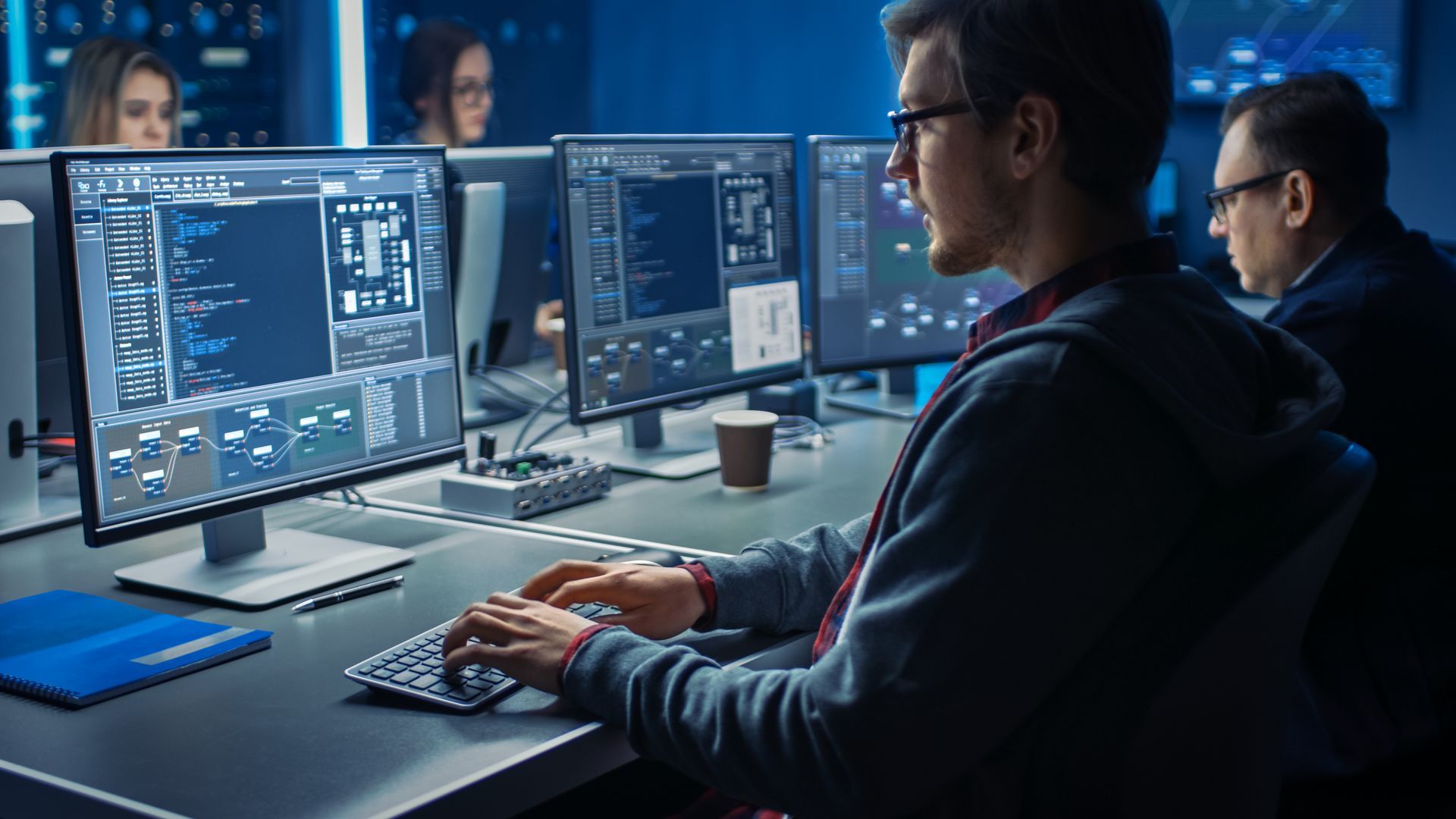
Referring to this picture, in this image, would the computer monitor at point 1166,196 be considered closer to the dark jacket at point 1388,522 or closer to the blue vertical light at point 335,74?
the dark jacket at point 1388,522

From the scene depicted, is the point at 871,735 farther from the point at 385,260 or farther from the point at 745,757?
the point at 385,260

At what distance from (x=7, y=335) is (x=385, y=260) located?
21.5 inches

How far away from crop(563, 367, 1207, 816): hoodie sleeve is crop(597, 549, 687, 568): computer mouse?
0.51m

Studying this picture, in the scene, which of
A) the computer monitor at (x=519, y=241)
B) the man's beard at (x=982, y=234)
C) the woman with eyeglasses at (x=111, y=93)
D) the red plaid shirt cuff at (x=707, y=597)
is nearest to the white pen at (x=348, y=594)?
the red plaid shirt cuff at (x=707, y=597)

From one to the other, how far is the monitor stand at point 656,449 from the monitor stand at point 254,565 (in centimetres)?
58

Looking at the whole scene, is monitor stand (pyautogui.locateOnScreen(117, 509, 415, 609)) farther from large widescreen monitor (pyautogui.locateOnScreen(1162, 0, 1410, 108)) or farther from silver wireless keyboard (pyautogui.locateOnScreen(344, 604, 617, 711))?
large widescreen monitor (pyautogui.locateOnScreen(1162, 0, 1410, 108))

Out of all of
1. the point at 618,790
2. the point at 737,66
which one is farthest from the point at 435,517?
the point at 737,66

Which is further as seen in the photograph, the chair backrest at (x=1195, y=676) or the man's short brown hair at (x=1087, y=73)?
the man's short brown hair at (x=1087, y=73)

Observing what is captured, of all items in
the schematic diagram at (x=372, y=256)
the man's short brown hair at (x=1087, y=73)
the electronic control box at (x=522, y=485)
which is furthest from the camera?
the electronic control box at (x=522, y=485)

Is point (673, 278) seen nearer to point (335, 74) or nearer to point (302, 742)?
point (302, 742)

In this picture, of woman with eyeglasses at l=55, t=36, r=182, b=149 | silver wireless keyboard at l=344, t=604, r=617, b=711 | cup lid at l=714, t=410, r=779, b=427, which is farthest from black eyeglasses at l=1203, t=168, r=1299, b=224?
woman with eyeglasses at l=55, t=36, r=182, b=149

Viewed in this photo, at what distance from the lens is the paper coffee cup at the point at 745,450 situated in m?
2.03

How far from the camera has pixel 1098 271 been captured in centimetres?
115

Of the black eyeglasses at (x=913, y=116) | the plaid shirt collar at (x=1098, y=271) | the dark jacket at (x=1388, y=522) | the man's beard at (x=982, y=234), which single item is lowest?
the dark jacket at (x=1388, y=522)
